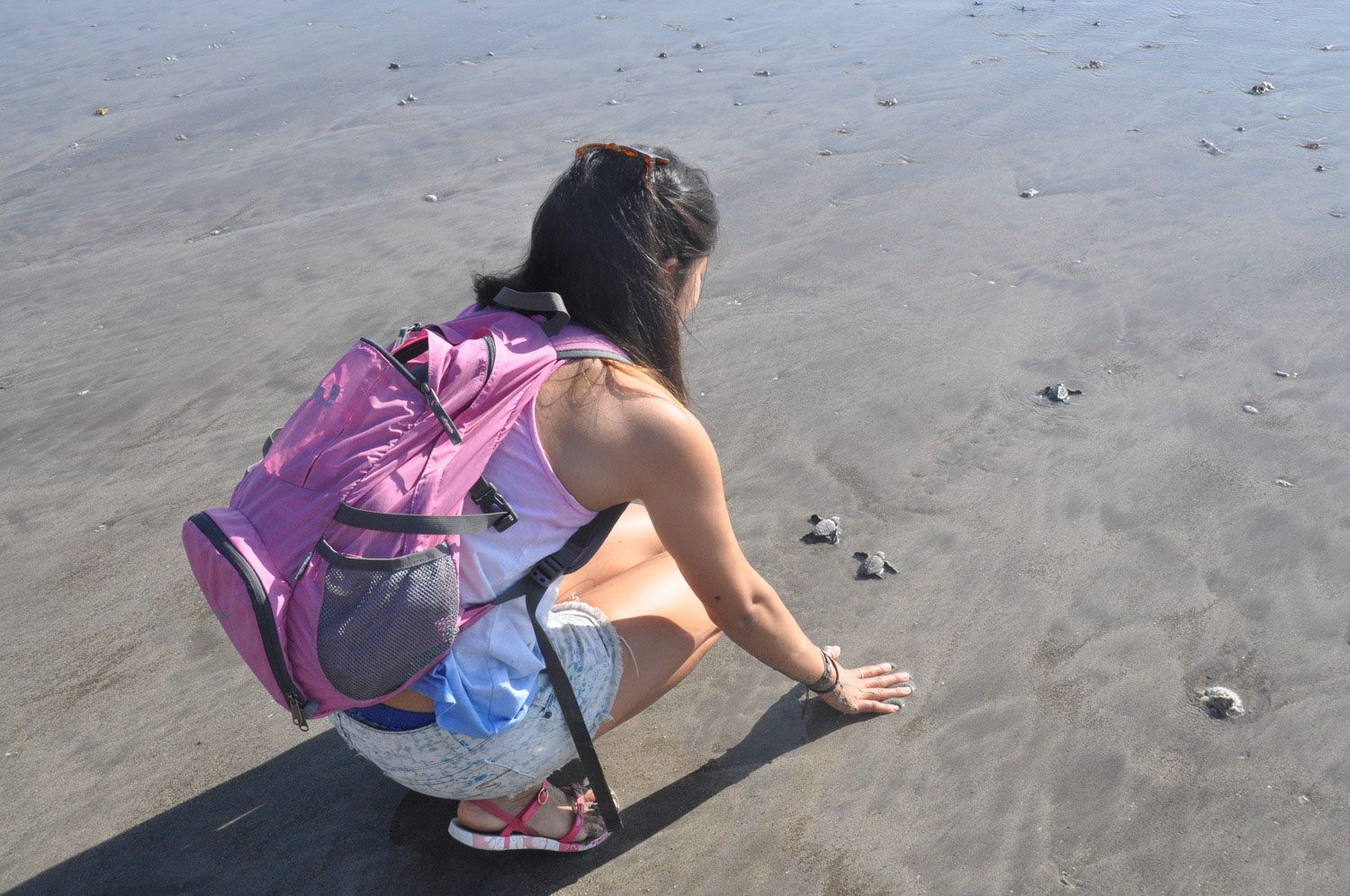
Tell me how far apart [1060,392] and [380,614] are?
3071mm

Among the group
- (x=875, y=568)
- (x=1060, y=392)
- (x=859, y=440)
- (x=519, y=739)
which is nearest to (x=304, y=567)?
(x=519, y=739)

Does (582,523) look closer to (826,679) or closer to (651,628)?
(651,628)

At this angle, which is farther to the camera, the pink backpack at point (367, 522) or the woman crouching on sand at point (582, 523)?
the woman crouching on sand at point (582, 523)

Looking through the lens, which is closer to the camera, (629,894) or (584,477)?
(584,477)

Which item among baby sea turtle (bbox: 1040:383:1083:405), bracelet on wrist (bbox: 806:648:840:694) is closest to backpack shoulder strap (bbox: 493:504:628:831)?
bracelet on wrist (bbox: 806:648:840:694)

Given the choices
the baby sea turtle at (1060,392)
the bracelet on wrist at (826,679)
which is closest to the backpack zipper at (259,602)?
the bracelet on wrist at (826,679)

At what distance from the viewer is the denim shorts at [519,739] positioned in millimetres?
2154

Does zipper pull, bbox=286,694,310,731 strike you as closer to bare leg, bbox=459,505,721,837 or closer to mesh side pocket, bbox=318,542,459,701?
mesh side pocket, bbox=318,542,459,701

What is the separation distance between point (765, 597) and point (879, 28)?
852 cm

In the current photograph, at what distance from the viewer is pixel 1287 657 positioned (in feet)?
9.11

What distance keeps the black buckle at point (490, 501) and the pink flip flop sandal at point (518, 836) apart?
2.56ft

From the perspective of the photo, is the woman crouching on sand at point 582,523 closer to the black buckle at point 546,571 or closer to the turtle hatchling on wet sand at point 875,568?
the black buckle at point 546,571

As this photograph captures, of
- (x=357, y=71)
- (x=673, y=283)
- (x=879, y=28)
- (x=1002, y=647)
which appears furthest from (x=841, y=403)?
(x=357, y=71)

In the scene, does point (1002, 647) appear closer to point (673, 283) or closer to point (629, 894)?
point (629, 894)
